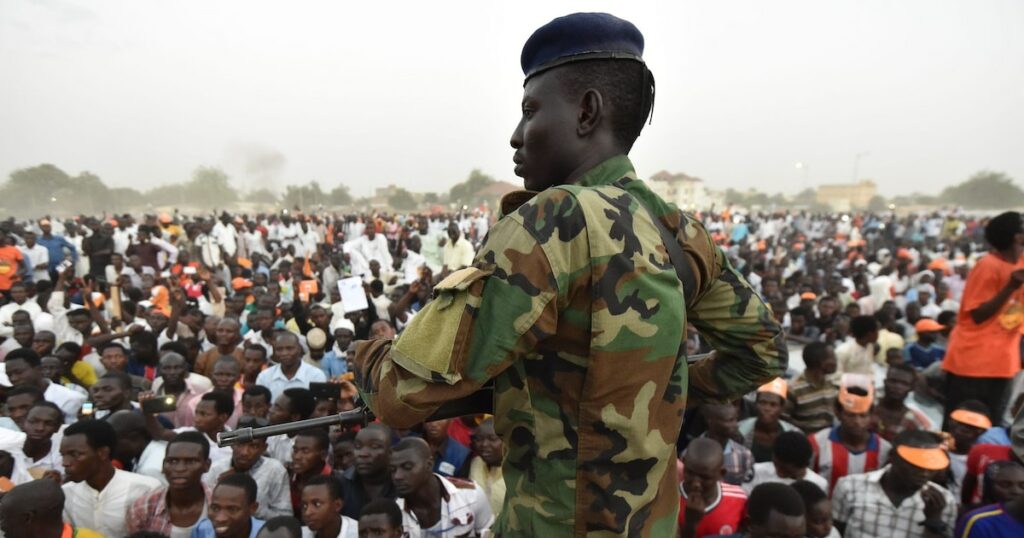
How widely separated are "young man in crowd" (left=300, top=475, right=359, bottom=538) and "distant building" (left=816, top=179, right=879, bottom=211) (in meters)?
73.1

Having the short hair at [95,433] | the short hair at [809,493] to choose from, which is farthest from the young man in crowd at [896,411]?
the short hair at [95,433]

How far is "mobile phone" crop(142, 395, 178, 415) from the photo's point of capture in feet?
12.6

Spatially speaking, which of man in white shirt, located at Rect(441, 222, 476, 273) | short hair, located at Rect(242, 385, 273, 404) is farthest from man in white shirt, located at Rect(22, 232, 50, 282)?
short hair, located at Rect(242, 385, 273, 404)

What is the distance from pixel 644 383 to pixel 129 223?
55.3 ft

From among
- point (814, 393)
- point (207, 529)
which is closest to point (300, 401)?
point (207, 529)

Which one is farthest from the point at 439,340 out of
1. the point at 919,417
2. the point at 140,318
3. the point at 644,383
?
the point at 140,318

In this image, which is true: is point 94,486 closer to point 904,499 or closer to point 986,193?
point 904,499

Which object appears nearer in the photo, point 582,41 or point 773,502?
point 582,41

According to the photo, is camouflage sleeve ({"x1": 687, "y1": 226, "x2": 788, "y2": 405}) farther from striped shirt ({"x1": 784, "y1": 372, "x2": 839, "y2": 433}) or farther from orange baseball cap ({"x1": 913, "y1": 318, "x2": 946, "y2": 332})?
orange baseball cap ({"x1": 913, "y1": 318, "x2": 946, "y2": 332})

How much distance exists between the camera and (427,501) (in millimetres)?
2980

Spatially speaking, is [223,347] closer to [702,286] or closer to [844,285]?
[702,286]

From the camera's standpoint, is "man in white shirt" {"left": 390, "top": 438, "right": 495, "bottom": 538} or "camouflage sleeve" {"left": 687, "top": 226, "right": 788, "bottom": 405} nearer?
"camouflage sleeve" {"left": 687, "top": 226, "right": 788, "bottom": 405}

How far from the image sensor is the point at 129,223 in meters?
14.2

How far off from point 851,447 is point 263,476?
3.81 metres
